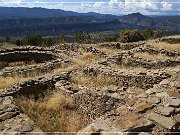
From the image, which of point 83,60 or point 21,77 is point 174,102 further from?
point 83,60

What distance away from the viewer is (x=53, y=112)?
11203 mm

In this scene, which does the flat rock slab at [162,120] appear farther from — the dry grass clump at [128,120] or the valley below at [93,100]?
the dry grass clump at [128,120]

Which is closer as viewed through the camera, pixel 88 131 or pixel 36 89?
pixel 88 131

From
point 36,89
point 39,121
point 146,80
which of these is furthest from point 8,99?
point 146,80

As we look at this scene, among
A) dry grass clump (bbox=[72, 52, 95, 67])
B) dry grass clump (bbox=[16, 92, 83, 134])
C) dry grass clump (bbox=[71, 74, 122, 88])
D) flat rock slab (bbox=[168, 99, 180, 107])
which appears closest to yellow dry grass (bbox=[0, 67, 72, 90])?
dry grass clump (bbox=[71, 74, 122, 88])

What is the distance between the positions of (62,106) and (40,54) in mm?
12247

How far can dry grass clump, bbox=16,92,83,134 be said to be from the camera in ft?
31.9

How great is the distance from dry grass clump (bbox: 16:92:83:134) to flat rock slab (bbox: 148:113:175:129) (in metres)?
3.04

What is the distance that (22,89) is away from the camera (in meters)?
12.5

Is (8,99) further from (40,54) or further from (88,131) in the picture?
(40,54)

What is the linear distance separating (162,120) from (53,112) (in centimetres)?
533

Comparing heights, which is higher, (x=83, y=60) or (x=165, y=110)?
(x=165, y=110)

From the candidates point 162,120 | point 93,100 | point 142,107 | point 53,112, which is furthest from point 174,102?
point 53,112

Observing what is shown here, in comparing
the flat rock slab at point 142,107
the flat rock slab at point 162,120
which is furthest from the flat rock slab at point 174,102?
the flat rock slab at point 162,120
